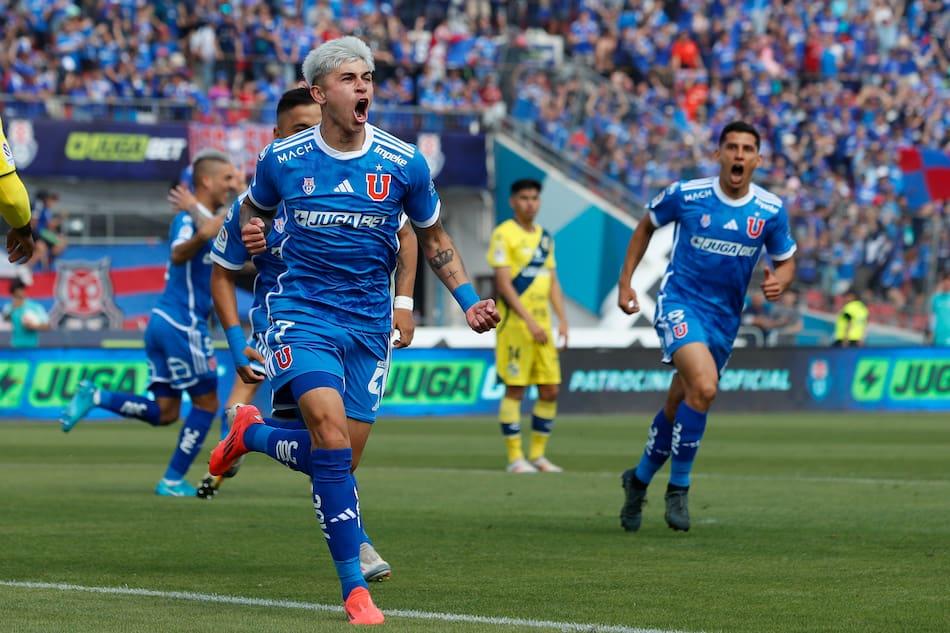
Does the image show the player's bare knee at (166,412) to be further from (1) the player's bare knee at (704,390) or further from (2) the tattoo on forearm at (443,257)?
(2) the tattoo on forearm at (443,257)

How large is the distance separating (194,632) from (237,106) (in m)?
28.1

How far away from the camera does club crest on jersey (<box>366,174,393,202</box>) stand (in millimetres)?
7172

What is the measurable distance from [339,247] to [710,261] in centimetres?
425

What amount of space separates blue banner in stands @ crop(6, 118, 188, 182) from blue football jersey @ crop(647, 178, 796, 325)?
940 inches

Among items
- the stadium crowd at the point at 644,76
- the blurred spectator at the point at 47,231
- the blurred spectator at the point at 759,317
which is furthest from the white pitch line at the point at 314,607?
the stadium crowd at the point at 644,76

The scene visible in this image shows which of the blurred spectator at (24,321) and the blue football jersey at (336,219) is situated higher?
the blue football jersey at (336,219)

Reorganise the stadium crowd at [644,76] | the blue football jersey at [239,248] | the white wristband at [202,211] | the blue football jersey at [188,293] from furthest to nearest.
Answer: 1. the stadium crowd at [644,76]
2. the blue football jersey at [188,293]
3. the white wristband at [202,211]
4. the blue football jersey at [239,248]

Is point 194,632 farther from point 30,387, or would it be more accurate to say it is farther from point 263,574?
point 30,387

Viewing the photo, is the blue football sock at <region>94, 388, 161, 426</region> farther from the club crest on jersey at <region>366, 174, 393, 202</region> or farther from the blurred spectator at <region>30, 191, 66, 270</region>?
the blurred spectator at <region>30, 191, 66, 270</region>

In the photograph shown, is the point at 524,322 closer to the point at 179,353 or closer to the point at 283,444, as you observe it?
the point at 179,353

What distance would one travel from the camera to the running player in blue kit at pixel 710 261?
10695 millimetres

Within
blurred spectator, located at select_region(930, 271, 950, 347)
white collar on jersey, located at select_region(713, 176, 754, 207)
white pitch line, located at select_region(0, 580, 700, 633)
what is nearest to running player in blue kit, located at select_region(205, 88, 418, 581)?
white pitch line, located at select_region(0, 580, 700, 633)

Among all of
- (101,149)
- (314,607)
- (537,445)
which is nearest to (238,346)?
(314,607)

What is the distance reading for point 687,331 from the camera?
10.6 m
